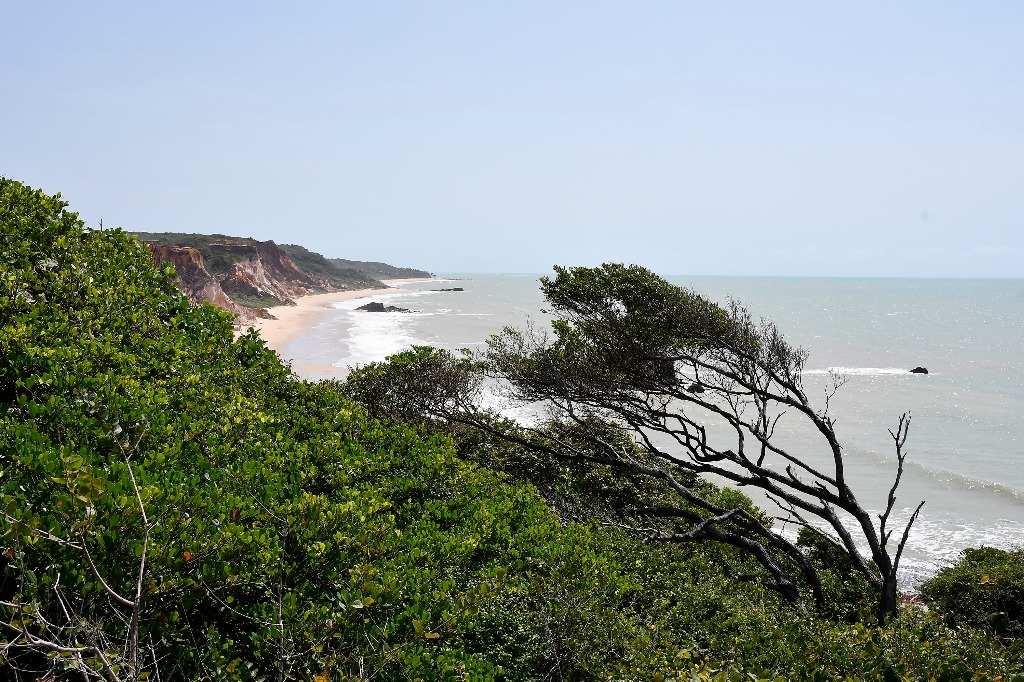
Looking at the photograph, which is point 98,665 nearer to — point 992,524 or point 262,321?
point 992,524

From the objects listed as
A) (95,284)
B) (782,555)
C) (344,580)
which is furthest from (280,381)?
(782,555)

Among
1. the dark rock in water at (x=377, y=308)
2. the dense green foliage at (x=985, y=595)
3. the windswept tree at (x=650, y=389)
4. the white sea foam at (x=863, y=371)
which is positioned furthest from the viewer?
the dark rock in water at (x=377, y=308)

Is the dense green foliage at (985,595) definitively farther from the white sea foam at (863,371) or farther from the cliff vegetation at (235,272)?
the cliff vegetation at (235,272)

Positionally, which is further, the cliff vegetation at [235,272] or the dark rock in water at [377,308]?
the dark rock in water at [377,308]

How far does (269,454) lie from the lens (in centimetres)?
602

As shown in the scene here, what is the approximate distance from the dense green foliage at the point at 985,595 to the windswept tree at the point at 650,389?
150cm

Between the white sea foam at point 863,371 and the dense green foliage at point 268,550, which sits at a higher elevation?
the dense green foliage at point 268,550

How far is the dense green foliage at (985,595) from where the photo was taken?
1205 centimetres

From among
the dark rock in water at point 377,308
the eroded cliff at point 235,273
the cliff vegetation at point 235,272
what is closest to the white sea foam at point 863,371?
the cliff vegetation at point 235,272

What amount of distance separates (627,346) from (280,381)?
6421 mm

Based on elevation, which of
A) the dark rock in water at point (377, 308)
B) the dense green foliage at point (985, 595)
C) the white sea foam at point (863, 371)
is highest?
the dark rock in water at point (377, 308)

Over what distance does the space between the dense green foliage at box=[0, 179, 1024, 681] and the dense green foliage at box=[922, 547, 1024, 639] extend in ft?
18.6

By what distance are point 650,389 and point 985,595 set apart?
7555 millimetres

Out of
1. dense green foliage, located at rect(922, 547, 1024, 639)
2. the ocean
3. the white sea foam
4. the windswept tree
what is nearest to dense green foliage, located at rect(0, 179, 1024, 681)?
Answer: the windswept tree
